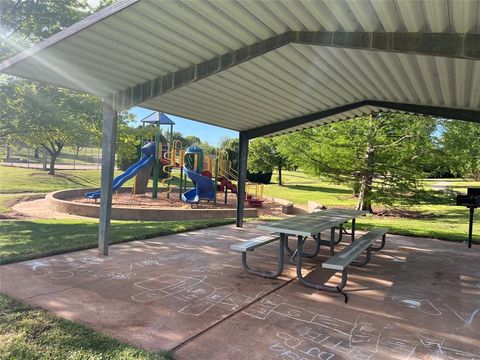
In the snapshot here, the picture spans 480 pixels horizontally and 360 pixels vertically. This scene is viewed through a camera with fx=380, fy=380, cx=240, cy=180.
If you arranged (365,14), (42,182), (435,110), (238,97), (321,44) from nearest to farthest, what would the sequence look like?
1. (365,14)
2. (321,44)
3. (238,97)
4. (435,110)
5. (42,182)

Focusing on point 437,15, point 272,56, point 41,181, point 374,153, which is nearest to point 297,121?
point 272,56

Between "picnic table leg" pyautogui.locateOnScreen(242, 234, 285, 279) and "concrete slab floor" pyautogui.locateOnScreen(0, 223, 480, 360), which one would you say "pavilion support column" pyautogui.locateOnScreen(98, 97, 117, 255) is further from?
"picnic table leg" pyautogui.locateOnScreen(242, 234, 285, 279)

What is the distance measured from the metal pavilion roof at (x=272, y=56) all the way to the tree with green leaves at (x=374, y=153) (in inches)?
290

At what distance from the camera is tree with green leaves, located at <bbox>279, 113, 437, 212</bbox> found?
15.6m

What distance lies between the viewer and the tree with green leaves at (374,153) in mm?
15617

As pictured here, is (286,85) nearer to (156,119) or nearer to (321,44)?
(321,44)

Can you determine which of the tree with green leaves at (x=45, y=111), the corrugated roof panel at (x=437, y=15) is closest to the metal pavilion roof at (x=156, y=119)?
the tree with green leaves at (x=45, y=111)

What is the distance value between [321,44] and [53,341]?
428 cm

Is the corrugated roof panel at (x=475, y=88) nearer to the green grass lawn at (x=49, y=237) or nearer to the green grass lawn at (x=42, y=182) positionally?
the green grass lawn at (x=49, y=237)

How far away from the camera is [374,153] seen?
639 inches

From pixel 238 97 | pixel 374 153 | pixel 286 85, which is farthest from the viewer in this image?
pixel 374 153

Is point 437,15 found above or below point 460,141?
below

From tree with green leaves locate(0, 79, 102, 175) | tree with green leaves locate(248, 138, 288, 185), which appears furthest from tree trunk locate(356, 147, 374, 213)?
tree with green leaves locate(248, 138, 288, 185)

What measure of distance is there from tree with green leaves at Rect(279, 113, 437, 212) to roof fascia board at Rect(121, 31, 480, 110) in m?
11.0
